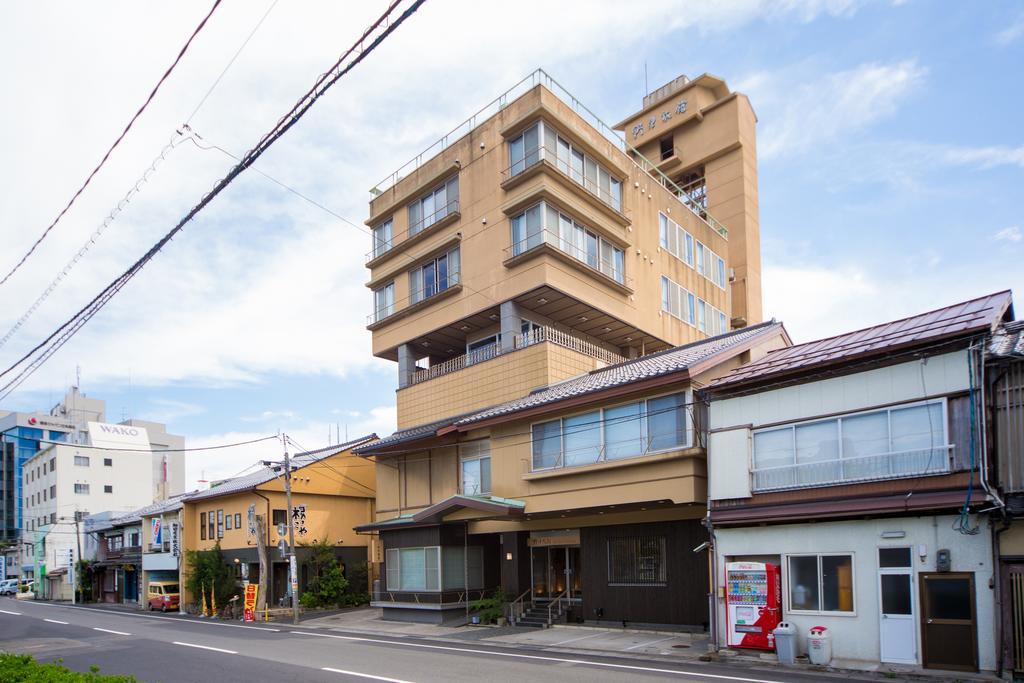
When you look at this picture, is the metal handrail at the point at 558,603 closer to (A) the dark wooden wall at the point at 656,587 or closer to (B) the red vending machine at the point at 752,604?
(A) the dark wooden wall at the point at 656,587

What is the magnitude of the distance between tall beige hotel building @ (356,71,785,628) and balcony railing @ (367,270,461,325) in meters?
0.12

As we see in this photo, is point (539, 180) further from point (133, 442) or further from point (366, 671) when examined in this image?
point (133, 442)

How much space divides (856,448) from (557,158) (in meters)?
20.0

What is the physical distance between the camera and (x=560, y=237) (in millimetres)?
33000

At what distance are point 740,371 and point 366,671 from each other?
1173 centimetres

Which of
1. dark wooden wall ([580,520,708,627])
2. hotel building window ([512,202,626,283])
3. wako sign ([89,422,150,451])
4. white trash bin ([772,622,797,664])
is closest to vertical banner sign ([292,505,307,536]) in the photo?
hotel building window ([512,202,626,283])

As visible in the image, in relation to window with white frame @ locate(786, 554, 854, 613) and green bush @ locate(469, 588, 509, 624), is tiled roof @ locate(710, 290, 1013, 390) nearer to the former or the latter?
window with white frame @ locate(786, 554, 854, 613)

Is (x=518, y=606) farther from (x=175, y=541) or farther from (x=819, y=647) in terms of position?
(x=175, y=541)

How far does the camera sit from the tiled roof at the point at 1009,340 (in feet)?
48.7

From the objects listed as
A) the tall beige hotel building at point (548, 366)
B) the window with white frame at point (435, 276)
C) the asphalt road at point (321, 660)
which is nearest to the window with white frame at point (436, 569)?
the tall beige hotel building at point (548, 366)

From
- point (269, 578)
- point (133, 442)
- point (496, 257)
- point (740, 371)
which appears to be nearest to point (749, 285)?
point (496, 257)

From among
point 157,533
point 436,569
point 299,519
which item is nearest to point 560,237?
point 436,569

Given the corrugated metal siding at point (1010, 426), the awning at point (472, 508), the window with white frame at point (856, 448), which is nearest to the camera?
the corrugated metal siding at point (1010, 426)

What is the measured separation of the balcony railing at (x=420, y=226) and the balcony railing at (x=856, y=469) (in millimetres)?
21625
